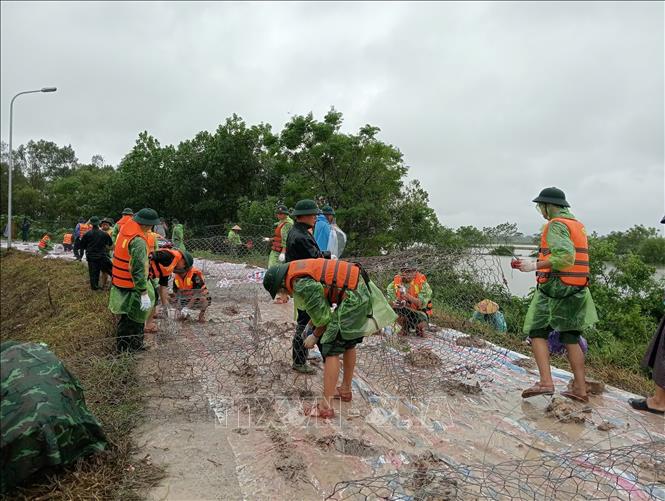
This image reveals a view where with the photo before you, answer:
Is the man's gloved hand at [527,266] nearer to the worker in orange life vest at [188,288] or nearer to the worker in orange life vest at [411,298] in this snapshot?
the worker in orange life vest at [411,298]

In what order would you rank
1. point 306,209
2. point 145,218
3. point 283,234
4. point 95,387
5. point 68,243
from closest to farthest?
point 95,387, point 306,209, point 145,218, point 283,234, point 68,243

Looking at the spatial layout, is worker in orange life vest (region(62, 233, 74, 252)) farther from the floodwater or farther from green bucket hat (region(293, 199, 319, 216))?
the floodwater

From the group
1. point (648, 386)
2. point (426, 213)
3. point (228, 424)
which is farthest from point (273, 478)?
point (426, 213)

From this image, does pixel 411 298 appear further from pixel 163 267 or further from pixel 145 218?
pixel 163 267

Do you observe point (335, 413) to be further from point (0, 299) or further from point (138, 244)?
point (0, 299)

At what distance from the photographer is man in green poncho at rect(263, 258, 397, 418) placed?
10.1ft

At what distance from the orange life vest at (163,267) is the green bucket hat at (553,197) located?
4.16 metres

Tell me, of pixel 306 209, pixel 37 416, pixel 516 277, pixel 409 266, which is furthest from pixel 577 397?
pixel 37 416

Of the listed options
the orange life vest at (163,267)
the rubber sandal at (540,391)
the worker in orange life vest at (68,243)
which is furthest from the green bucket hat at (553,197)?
the worker in orange life vest at (68,243)

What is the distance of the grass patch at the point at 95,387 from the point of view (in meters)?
2.16

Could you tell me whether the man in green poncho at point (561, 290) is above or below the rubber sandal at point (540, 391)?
above

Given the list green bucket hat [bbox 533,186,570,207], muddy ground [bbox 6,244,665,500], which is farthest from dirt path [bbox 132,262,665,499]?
green bucket hat [bbox 533,186,570,207]

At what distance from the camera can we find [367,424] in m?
3.07

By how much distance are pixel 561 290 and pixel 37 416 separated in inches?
138
